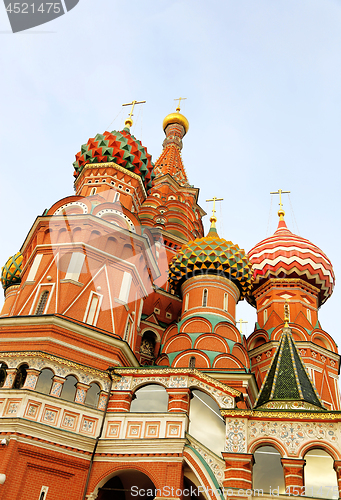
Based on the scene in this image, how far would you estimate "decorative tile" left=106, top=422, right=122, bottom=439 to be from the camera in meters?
11.8

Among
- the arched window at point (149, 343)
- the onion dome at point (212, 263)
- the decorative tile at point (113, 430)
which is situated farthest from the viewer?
the arched window at point (149, 343)

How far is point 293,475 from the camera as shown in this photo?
10.4m

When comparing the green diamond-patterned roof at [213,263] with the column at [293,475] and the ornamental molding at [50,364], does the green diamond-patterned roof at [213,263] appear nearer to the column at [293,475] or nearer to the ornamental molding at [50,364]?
the ornamental molding at [50,364]

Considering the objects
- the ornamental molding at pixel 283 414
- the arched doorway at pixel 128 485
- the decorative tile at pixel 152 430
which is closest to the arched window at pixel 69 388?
the decorative tile at pixel 152 430

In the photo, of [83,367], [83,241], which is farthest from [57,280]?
[83,367]

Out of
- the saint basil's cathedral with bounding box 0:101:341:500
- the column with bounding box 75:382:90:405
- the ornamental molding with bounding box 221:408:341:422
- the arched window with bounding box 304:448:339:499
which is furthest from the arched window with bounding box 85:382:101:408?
the arched window with bounding box 304:448:339:499

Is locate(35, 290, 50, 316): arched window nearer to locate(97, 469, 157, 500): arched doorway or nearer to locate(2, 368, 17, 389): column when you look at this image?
locate(2, 368, 17, 389): column

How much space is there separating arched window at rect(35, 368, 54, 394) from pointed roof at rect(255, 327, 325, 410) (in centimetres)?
485

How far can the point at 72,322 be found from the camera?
12922mm

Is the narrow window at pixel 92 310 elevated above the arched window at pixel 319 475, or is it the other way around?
the narrow window at pixel 92 310

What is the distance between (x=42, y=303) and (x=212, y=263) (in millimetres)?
6710

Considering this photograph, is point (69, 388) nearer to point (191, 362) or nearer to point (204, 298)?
point (191, 362)

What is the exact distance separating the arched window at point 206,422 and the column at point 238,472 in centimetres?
65

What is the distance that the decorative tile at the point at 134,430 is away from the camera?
11633 mm
